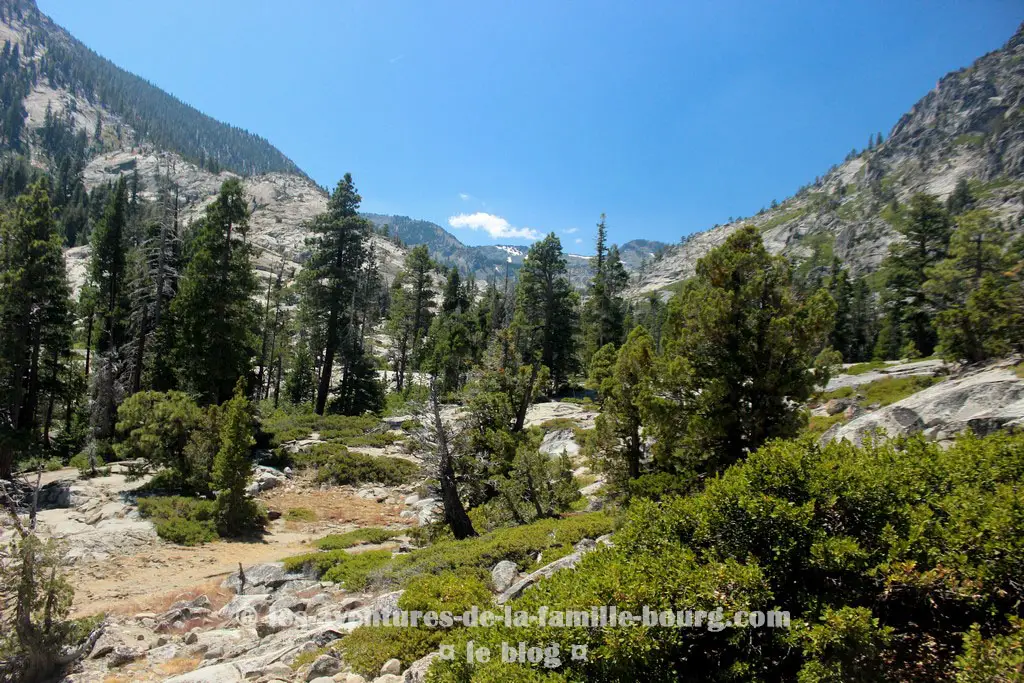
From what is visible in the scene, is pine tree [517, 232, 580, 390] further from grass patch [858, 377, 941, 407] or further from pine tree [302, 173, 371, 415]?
grass patch [858, 377, 941, 407]

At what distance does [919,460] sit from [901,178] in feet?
747

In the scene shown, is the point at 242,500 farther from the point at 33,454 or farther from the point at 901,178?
the point at 901,178

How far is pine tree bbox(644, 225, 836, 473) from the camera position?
1092cm

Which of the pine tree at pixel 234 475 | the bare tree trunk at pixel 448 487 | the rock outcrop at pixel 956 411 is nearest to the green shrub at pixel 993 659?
the rock outcrop at pixel 956 411

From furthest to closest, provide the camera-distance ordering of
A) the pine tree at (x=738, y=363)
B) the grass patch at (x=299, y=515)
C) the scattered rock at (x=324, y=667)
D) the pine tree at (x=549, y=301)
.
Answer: the pine tree at (x=549, y=301) < the grass patch at (x=299, y=515) < the pine tree at (x=738, y=363) < the scattered rock at (x=324, y=667)

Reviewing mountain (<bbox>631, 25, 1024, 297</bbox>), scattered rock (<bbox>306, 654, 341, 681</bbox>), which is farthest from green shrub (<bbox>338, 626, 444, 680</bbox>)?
mountain (<bbox>631, 25, 1024, 297</bbox>)

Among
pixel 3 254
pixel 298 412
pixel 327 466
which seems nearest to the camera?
pixel 3 254

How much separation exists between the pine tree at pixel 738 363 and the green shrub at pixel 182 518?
15530mm

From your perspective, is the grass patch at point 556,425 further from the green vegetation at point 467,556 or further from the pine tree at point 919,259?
Result: the pine tree at point 919,259

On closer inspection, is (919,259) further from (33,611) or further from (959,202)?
(959,202)

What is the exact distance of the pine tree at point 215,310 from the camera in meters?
26.9

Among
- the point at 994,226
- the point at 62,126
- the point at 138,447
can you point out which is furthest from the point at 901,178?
the point at 62,126

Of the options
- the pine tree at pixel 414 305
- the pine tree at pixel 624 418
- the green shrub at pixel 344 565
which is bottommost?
the green shrub at pixel 344 565

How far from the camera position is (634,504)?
7.05 m
